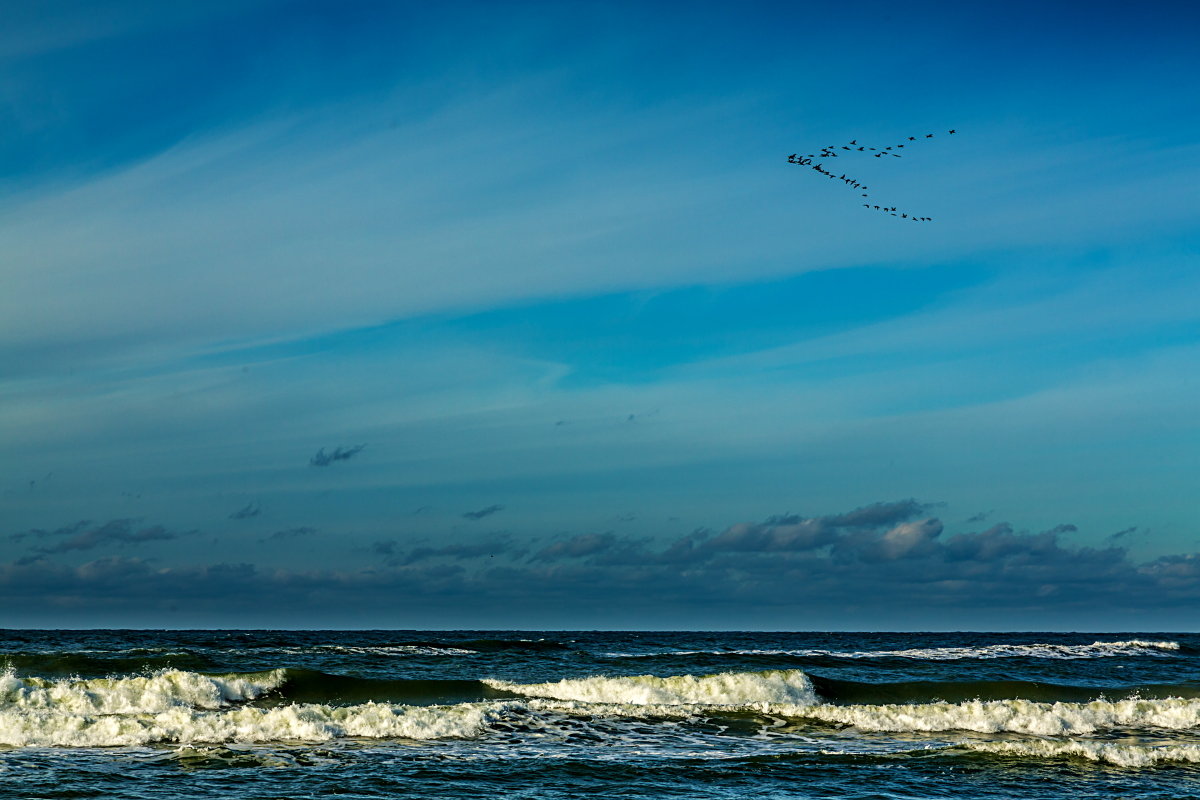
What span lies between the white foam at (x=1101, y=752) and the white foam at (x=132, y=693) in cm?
2404

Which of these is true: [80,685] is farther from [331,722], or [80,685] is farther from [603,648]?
[603,648]

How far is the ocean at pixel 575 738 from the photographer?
2216cm

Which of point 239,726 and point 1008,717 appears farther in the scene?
point 1008,717

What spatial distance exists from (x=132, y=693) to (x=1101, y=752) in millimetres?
29280

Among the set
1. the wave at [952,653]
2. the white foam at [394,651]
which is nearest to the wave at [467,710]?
the white foam at [394,651]

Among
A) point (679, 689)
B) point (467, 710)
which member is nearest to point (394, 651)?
point (679, 689)

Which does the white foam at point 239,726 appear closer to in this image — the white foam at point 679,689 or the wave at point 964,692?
the white foam at point 679,689

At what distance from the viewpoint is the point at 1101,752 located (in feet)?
86.2

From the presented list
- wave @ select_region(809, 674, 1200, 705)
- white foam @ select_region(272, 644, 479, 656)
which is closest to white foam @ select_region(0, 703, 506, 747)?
wave @ select_region(809, 674, 1200, 705)

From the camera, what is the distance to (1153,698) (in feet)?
127

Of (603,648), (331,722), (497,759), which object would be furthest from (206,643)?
(497,759)

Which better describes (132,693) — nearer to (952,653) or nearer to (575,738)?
(575,738)

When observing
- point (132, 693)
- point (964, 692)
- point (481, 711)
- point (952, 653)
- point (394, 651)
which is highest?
point (481, 711)

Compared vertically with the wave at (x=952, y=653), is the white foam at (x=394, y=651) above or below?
above
